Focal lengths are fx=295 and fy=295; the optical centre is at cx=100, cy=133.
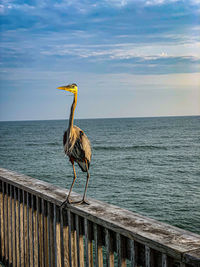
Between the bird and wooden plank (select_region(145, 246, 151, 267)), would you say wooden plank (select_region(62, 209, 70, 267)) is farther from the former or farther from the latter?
wooden plank (select_region(145, 246, 151, 267))

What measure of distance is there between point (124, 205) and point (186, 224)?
345cm

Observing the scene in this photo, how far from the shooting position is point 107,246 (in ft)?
5.90

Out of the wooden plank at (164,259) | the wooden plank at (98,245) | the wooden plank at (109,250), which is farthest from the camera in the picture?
the wooden plank at (98,245)

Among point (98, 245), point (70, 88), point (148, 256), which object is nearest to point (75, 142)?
point (70, 88)

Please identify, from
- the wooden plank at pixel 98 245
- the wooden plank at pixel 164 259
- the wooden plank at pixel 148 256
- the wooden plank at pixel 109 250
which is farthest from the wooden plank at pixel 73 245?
the wooden plank at pixel 164 259

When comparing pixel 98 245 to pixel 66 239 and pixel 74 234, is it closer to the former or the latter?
pixel 74 234

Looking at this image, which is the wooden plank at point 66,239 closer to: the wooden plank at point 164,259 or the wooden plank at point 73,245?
the wooden plank at point 73,245

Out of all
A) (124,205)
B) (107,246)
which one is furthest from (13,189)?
(124,205)

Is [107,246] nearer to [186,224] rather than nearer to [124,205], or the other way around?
[186,224]

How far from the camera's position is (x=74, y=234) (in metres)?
2.17

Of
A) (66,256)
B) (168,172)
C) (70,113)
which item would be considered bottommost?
(168,172)

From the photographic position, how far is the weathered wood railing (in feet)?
4.89

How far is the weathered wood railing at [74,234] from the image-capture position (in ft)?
4.89

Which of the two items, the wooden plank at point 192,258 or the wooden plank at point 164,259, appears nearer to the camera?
the wooden plank at point 192,258
